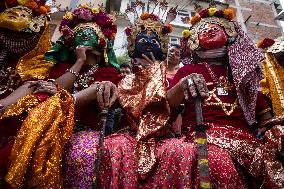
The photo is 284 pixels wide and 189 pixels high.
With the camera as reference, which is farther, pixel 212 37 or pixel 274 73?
pixel 274 73

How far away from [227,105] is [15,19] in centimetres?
240

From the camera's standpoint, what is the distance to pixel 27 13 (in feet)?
11.9

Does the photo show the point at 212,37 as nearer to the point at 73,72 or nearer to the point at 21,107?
the point at 73,72

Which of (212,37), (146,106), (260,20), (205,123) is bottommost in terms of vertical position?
(260,20)

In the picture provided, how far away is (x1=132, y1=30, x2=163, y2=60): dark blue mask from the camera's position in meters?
3.39

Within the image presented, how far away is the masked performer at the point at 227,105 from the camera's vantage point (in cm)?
220

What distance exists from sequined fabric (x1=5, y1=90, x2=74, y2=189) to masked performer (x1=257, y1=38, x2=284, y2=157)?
2.15 meters

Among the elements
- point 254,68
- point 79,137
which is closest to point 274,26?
point 254,68

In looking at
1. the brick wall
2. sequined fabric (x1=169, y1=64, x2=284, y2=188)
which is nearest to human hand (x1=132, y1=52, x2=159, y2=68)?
sequined fabric (x1=169, y1=64, x2=284, y2=188)

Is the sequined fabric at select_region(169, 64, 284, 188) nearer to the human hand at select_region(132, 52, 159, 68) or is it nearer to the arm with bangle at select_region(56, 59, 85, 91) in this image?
the human hand at select_region(132, 52, 159, 68)

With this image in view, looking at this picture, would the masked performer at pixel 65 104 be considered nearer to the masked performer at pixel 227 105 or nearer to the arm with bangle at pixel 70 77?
the arm with bangle at pixel 70 77

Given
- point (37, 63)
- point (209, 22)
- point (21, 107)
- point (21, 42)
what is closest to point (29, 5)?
point (21, 42)

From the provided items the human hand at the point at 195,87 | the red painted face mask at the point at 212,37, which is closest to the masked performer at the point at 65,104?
the human hand at the point at 195,87

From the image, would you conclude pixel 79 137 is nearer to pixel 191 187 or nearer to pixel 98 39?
pixel 191 187
